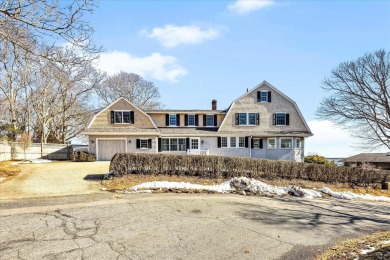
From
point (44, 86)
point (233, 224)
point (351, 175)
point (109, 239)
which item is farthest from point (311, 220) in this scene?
point (44, 86)

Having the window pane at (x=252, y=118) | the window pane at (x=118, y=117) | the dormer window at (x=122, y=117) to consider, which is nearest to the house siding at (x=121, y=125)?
the dormer window at (x=122, y=117)

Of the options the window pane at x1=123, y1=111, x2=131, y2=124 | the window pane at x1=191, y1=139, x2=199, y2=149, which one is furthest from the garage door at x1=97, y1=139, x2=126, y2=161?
the window pane at x1=191, y1=139, x2=199, y2=149

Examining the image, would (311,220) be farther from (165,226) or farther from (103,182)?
(103,182)

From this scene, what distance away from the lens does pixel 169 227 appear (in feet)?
21.6

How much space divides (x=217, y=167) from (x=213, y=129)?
42.2 ft

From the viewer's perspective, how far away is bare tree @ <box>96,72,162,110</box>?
123 ft

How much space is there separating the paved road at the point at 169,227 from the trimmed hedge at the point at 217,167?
320 centimetres

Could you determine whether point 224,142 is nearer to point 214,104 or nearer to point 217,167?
point 214,104

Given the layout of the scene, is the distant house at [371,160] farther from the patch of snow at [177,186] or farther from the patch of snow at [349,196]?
the patch of snow at [177,186]

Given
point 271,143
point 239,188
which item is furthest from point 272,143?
point 239,188

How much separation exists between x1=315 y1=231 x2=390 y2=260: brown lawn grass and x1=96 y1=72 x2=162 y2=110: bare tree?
35.5 metres

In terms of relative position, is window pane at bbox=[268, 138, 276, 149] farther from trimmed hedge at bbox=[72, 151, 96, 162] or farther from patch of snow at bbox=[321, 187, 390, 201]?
trimmed hedge at bbox=[72, 151, 96, 162]

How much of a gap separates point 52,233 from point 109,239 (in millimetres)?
1448

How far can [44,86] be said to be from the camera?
30922 mm
